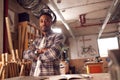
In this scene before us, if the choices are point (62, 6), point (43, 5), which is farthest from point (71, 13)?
point (43, 5)

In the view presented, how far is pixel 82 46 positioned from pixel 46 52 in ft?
21.5

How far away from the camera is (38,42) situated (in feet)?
5.94

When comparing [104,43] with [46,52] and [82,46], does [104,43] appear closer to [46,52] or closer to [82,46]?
[82,46]

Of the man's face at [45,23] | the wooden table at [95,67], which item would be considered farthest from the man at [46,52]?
the wooden table at [95,67]

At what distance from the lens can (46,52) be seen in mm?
1689

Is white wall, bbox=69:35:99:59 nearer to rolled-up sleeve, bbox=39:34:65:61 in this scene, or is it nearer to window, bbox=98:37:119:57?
window, bbox=98:37:119:57

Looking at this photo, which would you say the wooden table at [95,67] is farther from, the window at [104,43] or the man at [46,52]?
the window at [104,43]

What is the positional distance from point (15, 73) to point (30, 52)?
42 centimetres

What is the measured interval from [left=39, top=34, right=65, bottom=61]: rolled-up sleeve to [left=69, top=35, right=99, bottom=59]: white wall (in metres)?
6.38

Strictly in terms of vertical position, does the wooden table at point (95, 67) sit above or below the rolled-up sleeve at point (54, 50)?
below

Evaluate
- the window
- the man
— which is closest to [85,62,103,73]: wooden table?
the man

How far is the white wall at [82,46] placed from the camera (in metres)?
7.96

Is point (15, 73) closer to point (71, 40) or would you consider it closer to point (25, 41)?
point (25, 41)

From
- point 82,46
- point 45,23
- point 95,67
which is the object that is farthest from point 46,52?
point 82,46
